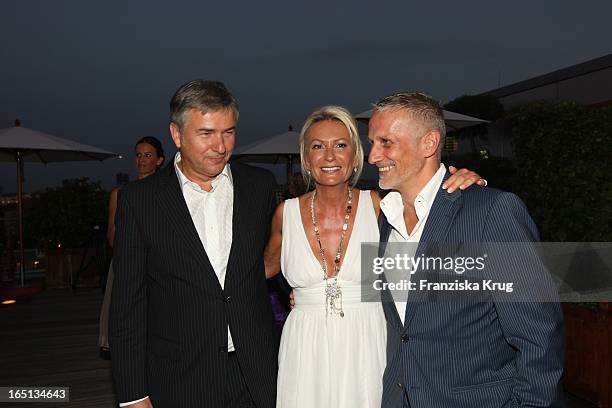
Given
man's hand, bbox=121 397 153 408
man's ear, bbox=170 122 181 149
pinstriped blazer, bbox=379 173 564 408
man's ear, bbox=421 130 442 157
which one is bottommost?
man's hand, bbox=121 397 153 408

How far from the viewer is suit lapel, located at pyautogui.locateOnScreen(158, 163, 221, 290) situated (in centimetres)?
258

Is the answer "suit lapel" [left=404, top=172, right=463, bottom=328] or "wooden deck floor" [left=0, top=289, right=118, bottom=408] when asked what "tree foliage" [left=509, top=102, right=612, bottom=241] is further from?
"wooden deck floor" [left=0, top=289, right=118, bottom=408]

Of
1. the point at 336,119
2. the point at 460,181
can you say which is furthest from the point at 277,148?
the point at 460,181

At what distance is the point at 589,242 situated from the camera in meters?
5.70

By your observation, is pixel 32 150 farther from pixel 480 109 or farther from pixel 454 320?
pixel 480 109

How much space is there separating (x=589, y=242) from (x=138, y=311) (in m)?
4.82

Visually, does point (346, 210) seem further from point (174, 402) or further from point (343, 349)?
point (174, 402)

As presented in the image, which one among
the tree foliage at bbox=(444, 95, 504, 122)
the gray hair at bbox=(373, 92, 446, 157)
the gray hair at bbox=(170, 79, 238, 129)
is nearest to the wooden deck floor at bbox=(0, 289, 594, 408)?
the gray hair at bbox=(373, 92, 446, 157)

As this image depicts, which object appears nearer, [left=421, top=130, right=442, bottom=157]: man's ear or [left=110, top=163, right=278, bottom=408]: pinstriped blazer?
[left=421, top=130, right=442, bottom=157]: man's ear

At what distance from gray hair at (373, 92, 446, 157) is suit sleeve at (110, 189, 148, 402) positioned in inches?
51.3

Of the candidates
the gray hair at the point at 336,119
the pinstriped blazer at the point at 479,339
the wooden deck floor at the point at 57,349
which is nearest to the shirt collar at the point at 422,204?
the pinstriped blazer at the point at 479,339

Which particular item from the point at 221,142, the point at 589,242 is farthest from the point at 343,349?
the point at 589,242

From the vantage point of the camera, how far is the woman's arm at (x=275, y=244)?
3.48 m

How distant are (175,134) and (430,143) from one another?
4.00 ft
